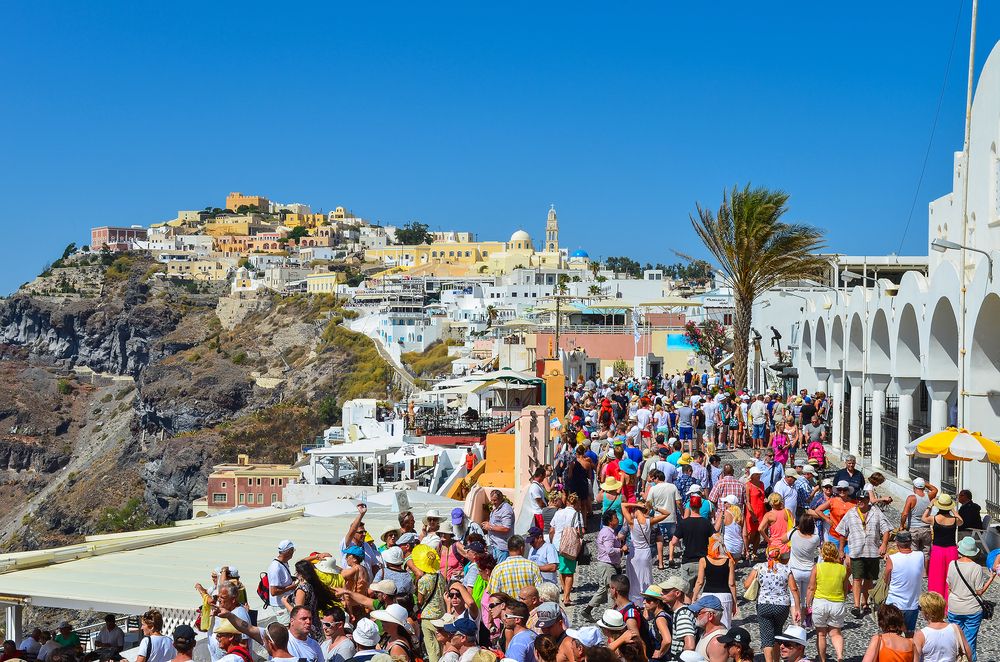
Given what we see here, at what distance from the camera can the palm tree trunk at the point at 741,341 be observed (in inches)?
985

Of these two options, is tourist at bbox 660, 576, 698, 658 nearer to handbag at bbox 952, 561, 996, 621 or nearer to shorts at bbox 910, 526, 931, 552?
handbag at bbox 952, 561, 996, 621

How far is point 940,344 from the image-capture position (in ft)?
50.6

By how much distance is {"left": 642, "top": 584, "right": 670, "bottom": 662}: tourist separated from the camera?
22.1ft

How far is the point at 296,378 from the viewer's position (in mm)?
111625

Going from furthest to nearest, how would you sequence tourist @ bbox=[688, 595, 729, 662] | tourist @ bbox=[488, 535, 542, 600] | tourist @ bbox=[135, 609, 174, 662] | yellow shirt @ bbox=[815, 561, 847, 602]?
yellow shirt @ bbox=[815, 561, 847, 602] < tourist @ bbox=[488, 535, 542, 600] < tourist @ bbox=[135, 609, 174, 662] < tourist @ bbox=[688, 595, 729, 662]

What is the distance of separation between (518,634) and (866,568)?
4249mm

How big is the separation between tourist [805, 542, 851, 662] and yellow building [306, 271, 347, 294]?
131697mm

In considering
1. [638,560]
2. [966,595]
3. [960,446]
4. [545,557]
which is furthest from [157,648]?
[960,446]

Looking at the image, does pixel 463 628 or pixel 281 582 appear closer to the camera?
pixel 463 628

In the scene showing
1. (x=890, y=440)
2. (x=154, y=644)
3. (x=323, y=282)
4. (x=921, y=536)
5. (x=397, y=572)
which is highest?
(x=323, y=282)

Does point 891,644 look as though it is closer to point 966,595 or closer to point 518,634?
point 966,595

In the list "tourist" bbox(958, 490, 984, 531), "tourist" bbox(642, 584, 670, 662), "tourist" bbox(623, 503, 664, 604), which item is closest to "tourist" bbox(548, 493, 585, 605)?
"tourist" bbox(623, 503, 664, 604)

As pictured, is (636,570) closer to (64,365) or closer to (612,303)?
(612,303)

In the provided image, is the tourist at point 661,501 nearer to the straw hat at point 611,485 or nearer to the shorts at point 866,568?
the straw hat at point 611,485
